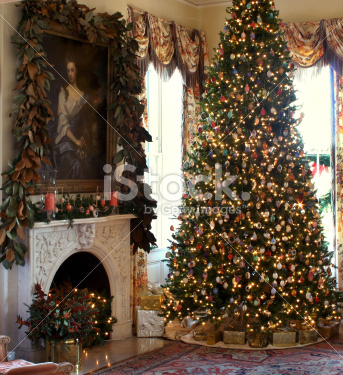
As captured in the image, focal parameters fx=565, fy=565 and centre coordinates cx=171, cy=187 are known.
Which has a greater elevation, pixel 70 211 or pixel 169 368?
pixel 70 211

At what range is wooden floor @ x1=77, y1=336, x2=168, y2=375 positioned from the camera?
5.04 m

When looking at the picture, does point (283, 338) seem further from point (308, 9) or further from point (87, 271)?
point (308, 9)

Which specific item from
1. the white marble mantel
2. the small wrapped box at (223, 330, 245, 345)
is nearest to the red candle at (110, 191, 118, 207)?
the white marble mantel

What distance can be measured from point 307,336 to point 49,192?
115 inches

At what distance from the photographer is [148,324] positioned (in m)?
6.03

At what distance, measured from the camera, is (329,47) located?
6.60 m

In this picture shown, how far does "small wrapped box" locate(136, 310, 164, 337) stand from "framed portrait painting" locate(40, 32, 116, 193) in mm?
1439

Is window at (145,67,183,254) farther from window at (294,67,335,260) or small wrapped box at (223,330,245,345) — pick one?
small wrapped box at (223,330,245,345)

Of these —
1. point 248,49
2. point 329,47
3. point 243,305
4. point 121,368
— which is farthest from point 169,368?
point 329,47

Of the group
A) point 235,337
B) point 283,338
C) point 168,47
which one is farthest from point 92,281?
point 168,47

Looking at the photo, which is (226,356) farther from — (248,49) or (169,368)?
(248,49)

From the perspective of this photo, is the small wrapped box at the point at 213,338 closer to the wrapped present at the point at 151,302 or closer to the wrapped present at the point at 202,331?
the wrapped present at the point at 202,331

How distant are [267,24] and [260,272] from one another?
2428mm

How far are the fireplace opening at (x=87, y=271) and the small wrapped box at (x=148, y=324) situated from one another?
0.43 m
